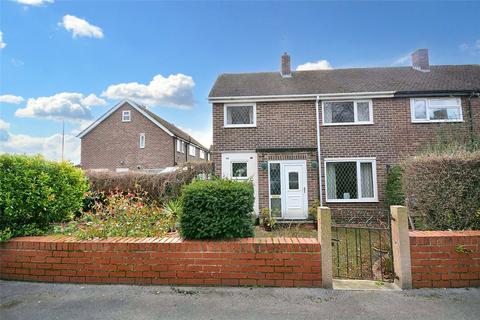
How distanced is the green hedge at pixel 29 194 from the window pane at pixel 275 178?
7.63 meters

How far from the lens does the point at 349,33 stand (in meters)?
9.76

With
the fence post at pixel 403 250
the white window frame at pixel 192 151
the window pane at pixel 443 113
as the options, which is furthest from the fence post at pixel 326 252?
the white window frame at pixel 192 151

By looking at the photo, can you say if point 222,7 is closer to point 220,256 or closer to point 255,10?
point 255,10

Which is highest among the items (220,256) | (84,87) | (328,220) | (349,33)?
(349,33)

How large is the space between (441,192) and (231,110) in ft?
29.1

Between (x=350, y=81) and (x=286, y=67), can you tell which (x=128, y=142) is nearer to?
(x=286, y=67)

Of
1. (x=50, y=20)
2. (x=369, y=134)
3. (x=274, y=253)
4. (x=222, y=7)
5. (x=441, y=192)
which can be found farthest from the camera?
(x=369, y=134)

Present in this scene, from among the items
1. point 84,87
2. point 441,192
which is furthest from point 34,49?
point 441,192

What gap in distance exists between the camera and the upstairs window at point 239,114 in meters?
11.5

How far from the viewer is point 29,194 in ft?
13.7

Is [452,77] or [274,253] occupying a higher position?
[452,77]

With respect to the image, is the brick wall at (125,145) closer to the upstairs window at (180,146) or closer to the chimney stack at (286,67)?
the upstairs window at (180,146)

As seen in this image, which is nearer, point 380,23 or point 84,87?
point 380,23

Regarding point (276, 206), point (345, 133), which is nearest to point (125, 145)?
point (276, 206)
